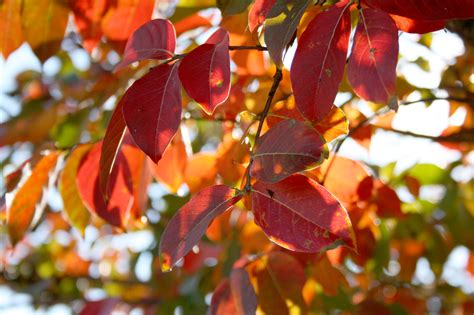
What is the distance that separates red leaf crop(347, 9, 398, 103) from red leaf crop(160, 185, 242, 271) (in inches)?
8.5

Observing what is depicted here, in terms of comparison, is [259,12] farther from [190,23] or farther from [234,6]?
[190,23]

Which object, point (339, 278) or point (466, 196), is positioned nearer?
point (339, 278)

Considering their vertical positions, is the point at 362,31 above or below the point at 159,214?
above

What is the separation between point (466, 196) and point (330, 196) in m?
1.54

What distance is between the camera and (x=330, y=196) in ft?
2.70

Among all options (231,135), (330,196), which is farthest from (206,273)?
(330,196)

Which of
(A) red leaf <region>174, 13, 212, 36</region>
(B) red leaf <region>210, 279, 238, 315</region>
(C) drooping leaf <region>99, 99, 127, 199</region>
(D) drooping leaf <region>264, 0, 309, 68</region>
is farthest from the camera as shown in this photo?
(A) red leaf <region>174, 13, 212, 36</region>

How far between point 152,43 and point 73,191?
55cm

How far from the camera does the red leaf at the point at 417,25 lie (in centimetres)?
86

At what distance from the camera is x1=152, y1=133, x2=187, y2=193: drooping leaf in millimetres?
1433

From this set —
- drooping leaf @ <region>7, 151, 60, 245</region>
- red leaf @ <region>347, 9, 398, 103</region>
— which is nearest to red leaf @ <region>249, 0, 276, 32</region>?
red leaf @ <region>347, 9, 398, 103</region>

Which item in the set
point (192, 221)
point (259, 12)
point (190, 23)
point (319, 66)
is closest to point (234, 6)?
point (259, 12)

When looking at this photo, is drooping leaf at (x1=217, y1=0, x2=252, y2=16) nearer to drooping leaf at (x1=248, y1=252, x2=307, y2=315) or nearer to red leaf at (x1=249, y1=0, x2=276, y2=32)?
red leaf at (x1=249, y1=0, x2=276, y2=32)

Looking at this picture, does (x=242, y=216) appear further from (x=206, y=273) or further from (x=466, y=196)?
(x=466, y=196)
